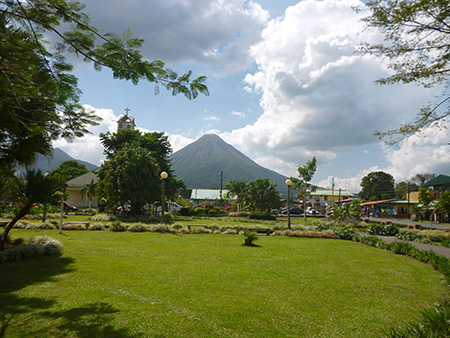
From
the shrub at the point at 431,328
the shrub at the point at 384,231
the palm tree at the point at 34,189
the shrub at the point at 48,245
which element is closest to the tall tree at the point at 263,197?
the shrub at the point at 384,231

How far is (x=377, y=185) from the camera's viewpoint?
78.0 m

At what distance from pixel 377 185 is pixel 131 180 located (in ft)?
244

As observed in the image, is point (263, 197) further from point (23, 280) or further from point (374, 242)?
point (23, 280)

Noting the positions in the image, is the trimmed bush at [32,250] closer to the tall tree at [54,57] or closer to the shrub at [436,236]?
the tall tree at [54,57]

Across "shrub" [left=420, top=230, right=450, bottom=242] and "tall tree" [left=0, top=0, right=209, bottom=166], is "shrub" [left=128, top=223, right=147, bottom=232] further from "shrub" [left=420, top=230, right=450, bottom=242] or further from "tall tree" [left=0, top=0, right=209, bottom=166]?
"shrub" [left=420, top=230, right=450, bottom=242]

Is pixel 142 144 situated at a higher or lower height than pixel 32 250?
higher

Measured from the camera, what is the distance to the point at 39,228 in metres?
15.0

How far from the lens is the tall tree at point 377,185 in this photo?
252 ft

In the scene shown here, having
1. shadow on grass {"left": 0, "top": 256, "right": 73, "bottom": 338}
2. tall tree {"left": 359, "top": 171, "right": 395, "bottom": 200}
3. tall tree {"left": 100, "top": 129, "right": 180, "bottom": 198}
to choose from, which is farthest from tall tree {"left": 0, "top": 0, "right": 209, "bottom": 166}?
tall tree {"left": 359, "top": 171, "right": 395, "bottom": 200}

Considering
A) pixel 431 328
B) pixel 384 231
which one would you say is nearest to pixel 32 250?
pixel 431 328

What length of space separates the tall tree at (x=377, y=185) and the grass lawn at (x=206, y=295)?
7719cm

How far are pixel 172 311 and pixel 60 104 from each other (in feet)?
13.6

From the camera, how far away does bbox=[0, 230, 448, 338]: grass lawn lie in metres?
3.98

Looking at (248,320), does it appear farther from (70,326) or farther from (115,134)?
(115,134)
